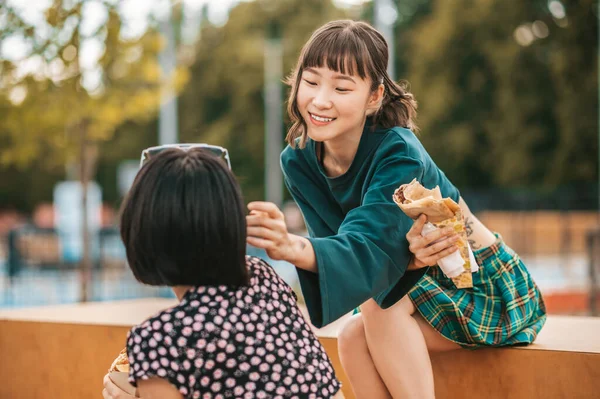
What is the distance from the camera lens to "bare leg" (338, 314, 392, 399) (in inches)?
115

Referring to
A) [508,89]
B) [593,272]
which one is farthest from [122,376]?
[508,89]

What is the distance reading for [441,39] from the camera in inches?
1168

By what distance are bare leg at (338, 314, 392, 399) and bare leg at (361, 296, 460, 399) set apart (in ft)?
0.31

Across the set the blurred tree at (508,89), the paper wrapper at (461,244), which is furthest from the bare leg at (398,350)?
the blurred tree at (508,89)

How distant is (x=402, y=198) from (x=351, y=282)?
30 centimetres

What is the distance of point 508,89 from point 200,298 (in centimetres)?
2796

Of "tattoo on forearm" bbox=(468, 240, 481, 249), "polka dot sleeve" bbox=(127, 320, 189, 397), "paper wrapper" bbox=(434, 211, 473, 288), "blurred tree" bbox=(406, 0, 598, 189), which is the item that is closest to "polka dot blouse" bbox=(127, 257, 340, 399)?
"polka dot sleeve" bbox=(127, 320, 189, 397)

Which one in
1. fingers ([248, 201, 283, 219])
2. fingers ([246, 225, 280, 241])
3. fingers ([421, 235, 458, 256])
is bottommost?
fingers ([421, 235, 458, 256])

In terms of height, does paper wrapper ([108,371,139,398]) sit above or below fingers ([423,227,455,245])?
below

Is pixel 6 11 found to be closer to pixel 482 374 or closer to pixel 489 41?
pixel 482 374

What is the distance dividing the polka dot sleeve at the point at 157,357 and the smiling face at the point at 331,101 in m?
0.91

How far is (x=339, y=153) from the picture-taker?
9.27 ft

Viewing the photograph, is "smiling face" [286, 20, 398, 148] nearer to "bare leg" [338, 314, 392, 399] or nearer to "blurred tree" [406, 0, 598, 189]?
"bare leg" [338, 314, 392, 399]

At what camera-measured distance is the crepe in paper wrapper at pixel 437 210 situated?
2367mm
